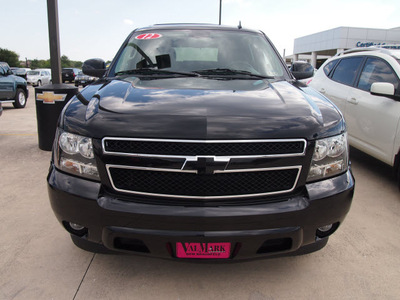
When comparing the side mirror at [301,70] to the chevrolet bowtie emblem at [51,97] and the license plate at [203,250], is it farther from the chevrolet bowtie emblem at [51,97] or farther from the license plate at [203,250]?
the chevrolet bowtie emblem at [51,97]

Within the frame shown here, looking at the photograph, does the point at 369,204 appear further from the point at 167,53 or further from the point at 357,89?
the point at 167,53

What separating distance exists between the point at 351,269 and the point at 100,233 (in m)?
1.78

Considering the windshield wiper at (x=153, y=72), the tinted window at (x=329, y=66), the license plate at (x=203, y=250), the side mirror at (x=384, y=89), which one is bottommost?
the license plate at (x=203, y=250)

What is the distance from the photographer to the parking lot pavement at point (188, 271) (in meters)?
2.06

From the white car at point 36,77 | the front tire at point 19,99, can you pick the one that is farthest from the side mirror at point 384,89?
the white car at point 36,77

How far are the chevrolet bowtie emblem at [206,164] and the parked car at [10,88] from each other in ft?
35.2

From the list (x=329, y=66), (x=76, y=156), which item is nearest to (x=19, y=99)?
(x=329, y=66)

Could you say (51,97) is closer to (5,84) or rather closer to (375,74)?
(375,74)

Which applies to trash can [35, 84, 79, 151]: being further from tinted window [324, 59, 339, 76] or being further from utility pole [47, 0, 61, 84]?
tinted window [324, 59, 339, 76]

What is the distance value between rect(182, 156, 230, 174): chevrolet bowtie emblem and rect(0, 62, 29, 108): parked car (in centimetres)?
1074

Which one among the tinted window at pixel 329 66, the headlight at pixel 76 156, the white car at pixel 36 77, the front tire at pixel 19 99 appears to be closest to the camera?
the headlight at pixel 76 156

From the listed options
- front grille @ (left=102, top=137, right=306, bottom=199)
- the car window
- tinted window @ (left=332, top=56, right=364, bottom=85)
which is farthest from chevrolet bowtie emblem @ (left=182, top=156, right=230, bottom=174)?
tinted window @ (left=332, top=56, right=364, bottom=85)

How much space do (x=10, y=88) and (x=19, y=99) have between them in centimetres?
72

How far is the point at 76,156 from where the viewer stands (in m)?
1.86
